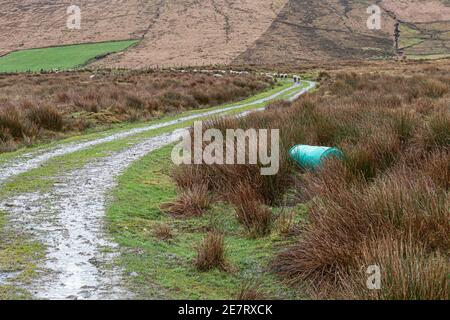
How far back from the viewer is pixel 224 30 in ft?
340

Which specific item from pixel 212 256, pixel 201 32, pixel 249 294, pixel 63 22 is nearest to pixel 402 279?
pixel 249 294

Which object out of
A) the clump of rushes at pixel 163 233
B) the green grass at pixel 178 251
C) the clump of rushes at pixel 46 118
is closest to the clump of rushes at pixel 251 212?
the green grass at pixel 178 251

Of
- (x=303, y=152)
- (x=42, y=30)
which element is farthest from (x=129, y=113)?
(x=42, y=30)

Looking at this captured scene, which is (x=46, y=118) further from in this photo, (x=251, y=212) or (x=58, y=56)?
(x=58, y=56)

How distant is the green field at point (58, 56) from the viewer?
248 feet

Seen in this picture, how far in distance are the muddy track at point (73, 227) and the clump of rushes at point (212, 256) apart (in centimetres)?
77

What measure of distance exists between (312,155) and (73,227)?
147 inches

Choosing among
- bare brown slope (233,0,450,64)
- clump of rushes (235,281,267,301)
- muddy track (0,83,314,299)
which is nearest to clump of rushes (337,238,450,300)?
clump of rushes (235,281,267,301)

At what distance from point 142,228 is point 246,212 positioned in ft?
4.23

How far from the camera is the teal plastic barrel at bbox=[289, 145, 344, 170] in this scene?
25.2ft

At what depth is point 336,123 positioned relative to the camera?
33.4ft
